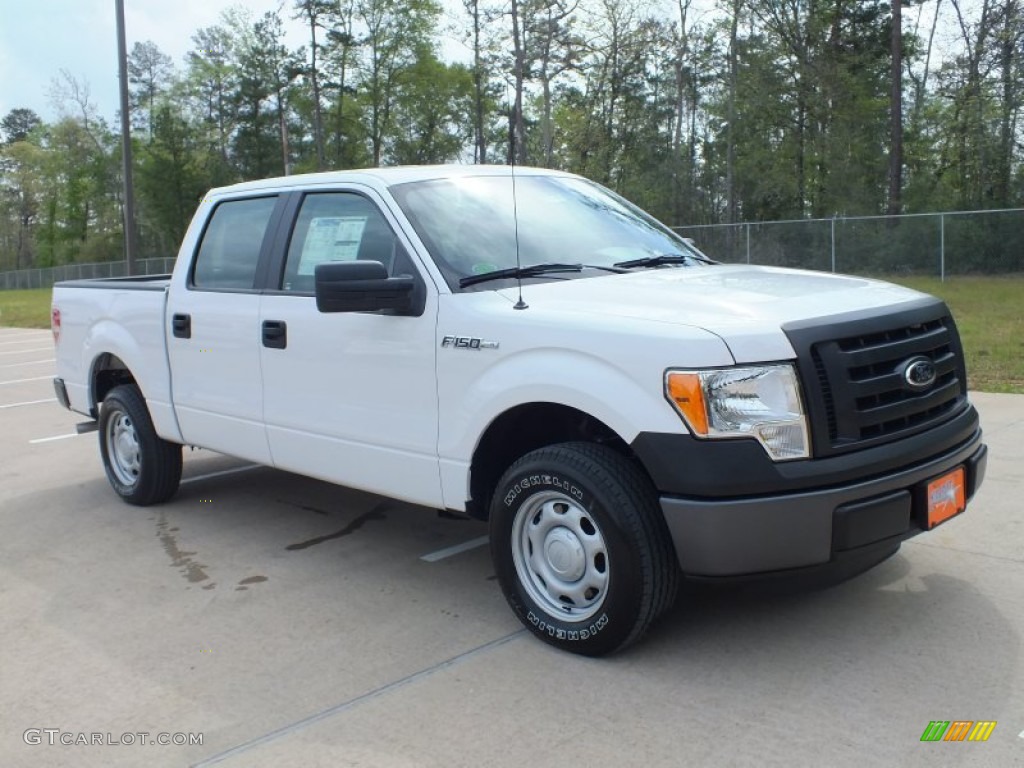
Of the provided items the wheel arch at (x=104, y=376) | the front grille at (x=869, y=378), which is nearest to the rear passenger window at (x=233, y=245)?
the wheel arch at (x=104, y=376)

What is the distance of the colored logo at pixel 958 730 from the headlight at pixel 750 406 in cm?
95

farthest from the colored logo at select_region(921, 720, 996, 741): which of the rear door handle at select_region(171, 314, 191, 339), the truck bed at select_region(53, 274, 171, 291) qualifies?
the truck bed at select_region(53, 274, 171, 291)

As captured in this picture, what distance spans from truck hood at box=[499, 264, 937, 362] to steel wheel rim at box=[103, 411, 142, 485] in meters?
3.47

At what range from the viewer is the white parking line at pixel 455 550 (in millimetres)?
5177

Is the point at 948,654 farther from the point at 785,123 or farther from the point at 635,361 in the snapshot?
the point at 785,123

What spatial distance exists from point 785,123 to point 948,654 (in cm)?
4052

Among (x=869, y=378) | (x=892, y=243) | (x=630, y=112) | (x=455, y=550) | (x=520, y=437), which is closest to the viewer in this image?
(x=869, y=378)

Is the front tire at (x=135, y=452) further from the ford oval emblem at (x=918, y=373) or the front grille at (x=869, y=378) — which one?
the ford oval emblem at (x=918, y=373)

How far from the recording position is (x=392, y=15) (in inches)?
2286

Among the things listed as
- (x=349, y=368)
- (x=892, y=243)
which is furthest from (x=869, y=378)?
(x=892, y=243)

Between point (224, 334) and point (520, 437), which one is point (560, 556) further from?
point (224, 334)

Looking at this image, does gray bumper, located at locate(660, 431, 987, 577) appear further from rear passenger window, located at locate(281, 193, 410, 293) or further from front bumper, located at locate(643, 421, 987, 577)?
rear passenger window, located at locate(281, 193, 410, 293)

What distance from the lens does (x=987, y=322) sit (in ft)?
49.3

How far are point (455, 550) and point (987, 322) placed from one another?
40.9 feet
